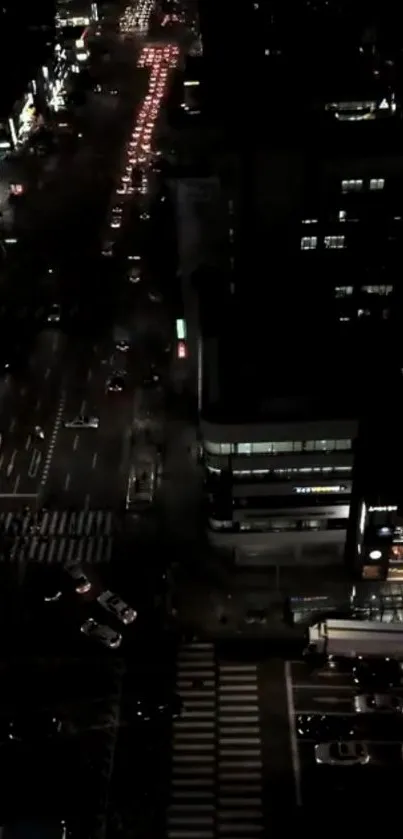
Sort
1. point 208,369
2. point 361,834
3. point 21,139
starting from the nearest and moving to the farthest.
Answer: point 361,834 < point 208,369 < point 21,139

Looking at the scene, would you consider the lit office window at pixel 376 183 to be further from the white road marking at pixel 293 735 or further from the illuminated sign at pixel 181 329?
the white road marking at pixel 293 735

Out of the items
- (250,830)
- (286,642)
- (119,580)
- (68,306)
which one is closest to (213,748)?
(250,830)

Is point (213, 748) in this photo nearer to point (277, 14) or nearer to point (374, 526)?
point (374, 526)

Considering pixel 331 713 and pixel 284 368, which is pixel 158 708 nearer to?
pixel 331 713

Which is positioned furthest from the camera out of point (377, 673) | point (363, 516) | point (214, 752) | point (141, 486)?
point (141, 486)

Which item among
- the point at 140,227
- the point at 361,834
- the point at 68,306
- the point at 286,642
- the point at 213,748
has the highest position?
the point at 140,227

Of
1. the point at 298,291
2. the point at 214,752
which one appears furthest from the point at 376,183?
the point at 214,752

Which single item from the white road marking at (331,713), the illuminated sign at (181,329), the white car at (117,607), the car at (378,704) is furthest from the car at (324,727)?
the illuminated sign at (181,329)
